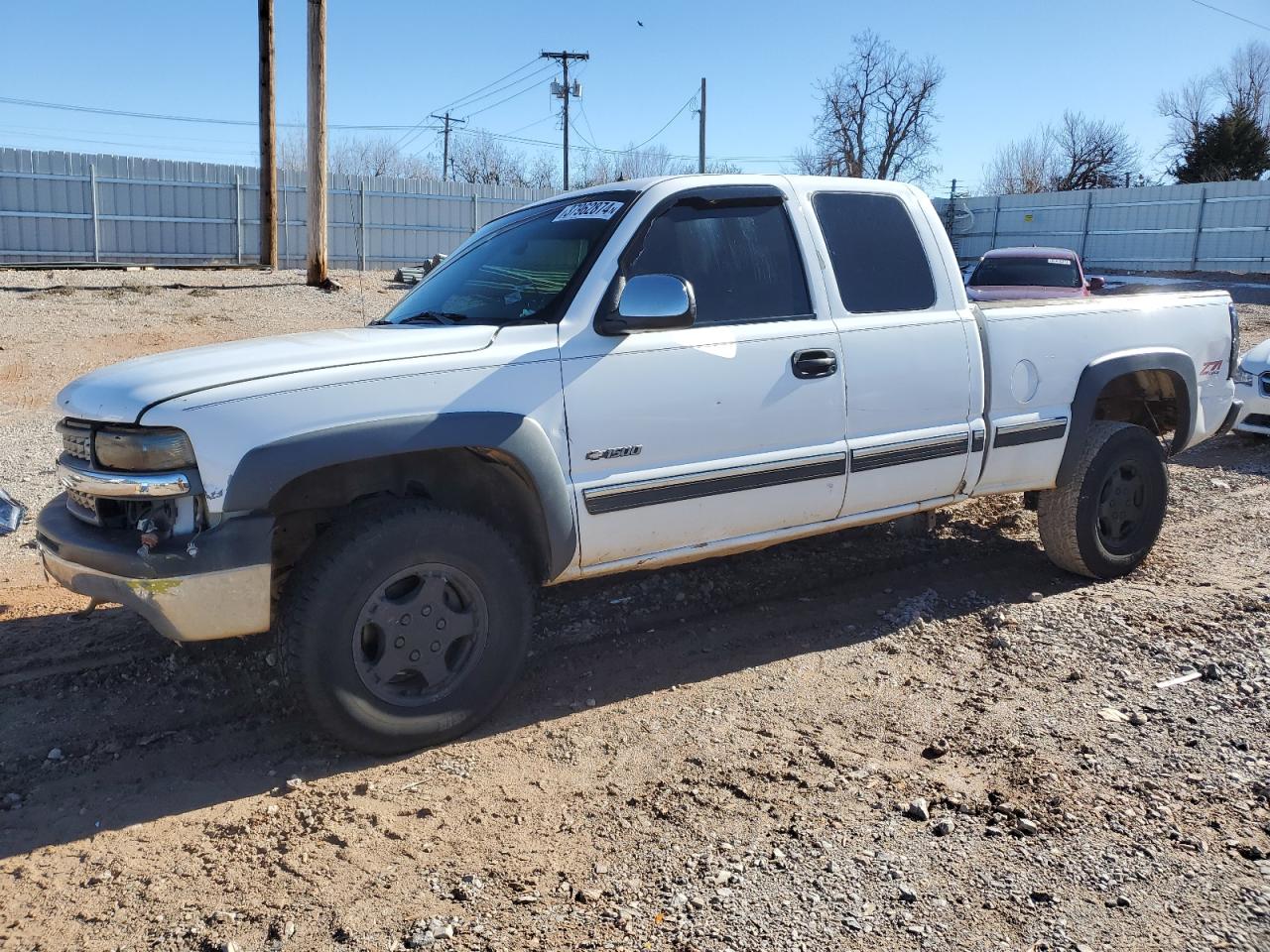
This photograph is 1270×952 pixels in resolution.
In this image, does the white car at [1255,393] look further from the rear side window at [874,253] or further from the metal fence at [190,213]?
the metal fence at [190,213]

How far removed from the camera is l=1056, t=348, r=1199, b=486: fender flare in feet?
17.6

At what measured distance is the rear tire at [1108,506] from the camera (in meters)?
5.52

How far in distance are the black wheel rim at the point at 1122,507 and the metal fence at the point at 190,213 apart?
69.0 ft

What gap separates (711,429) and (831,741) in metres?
1.25

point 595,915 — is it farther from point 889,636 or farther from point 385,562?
point 889,636

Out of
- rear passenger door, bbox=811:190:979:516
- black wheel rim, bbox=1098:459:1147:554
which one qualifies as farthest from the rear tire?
rear passenger door, bbox=811:190:979:516

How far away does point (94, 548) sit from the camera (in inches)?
137

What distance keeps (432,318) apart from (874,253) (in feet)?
6.54

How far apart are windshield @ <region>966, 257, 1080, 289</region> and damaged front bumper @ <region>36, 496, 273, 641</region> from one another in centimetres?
1275

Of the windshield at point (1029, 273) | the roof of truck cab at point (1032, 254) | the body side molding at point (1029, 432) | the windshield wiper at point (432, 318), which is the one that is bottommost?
the body side molding at point (1029, 432)

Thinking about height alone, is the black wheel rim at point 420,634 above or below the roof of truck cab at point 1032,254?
below

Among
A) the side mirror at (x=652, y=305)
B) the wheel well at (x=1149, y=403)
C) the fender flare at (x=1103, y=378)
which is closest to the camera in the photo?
the side mirror at (x=652, y=305)

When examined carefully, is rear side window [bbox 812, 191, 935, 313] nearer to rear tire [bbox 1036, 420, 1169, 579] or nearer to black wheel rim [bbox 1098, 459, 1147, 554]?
rear tire [bbox 1036, 420, 1169, 579]

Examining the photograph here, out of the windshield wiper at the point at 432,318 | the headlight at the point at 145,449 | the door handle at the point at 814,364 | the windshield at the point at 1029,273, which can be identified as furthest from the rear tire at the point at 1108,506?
the windshield at the point at 1029,273
